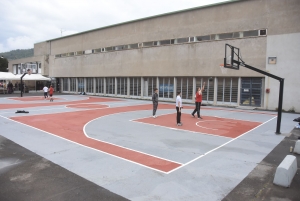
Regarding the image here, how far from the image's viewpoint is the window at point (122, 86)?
33925 millimetres

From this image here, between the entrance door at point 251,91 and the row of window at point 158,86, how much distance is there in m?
0.79

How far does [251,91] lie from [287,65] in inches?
147

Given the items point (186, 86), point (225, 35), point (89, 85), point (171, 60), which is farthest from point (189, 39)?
point (89, 85)

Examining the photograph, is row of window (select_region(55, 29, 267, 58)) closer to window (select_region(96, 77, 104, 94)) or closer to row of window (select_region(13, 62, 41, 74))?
window (select_region(96, 77, 104, 94))

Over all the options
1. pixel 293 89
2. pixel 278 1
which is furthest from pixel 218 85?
pixel 278 1

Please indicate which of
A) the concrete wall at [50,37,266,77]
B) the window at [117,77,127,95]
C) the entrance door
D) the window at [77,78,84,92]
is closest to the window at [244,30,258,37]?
the concrete wall at [50,37,266,77]

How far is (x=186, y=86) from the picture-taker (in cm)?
2725

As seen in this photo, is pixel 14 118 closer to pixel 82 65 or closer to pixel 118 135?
pixel 118 135

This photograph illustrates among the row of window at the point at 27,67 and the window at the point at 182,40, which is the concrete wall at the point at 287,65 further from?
the row of window at the point at 27,67

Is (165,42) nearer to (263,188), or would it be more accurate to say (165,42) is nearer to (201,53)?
(201,53)

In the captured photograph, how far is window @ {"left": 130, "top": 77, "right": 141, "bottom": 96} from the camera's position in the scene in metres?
32.0

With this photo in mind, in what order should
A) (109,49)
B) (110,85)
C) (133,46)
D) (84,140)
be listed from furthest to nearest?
(110,85) → (109,49) → (133,46) → (84,140)

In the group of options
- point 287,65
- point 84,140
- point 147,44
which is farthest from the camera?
point 147,44

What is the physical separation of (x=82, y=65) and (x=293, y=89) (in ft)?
100
